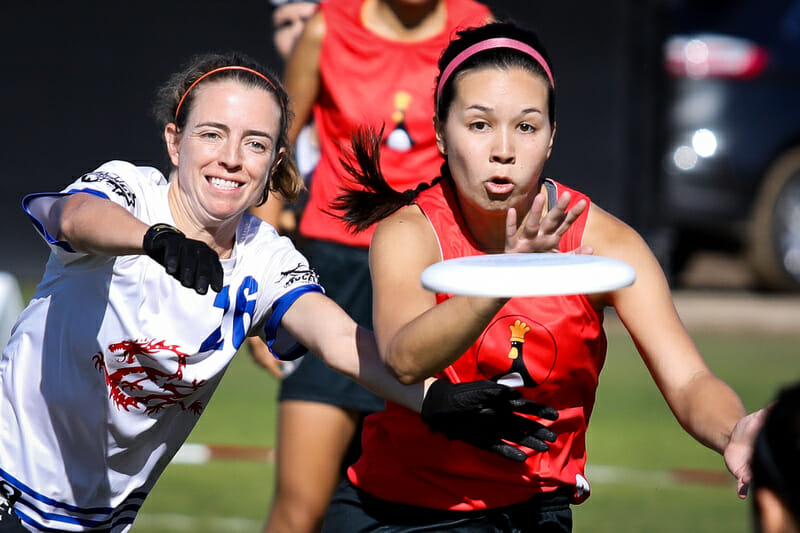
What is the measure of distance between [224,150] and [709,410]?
1.23m

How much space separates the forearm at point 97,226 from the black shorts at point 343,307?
151 centimetres

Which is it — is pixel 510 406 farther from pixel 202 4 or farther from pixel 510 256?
pixel 202 4

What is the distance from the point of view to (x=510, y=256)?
98.7 inches

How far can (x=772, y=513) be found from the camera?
5.65 ft

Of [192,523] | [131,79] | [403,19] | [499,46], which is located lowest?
[192,523]

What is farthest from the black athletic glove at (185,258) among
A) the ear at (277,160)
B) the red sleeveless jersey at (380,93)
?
the red sleeveless jersey at (380,93)

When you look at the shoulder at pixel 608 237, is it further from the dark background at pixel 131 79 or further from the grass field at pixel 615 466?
the dark background at pixel 131 79

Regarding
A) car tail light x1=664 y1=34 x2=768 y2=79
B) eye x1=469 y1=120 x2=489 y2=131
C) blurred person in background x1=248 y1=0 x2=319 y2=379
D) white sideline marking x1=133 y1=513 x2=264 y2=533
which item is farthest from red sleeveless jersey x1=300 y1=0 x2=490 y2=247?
car tail light x1=664 y1=34 x2=768 y2=79

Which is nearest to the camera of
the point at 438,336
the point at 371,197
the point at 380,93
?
the point at 438,336

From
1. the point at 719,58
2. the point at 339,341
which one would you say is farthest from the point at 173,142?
the point at 719,58

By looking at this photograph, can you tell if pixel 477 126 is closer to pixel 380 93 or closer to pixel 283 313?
pixel 283 313

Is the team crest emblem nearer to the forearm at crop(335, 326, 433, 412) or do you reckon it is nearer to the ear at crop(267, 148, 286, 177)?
the forearm at crop(335, 326, 433, 412)

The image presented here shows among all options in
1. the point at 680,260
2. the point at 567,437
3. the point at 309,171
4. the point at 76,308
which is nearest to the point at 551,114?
the point at 567,437

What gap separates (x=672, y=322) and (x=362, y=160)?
0.88 m
